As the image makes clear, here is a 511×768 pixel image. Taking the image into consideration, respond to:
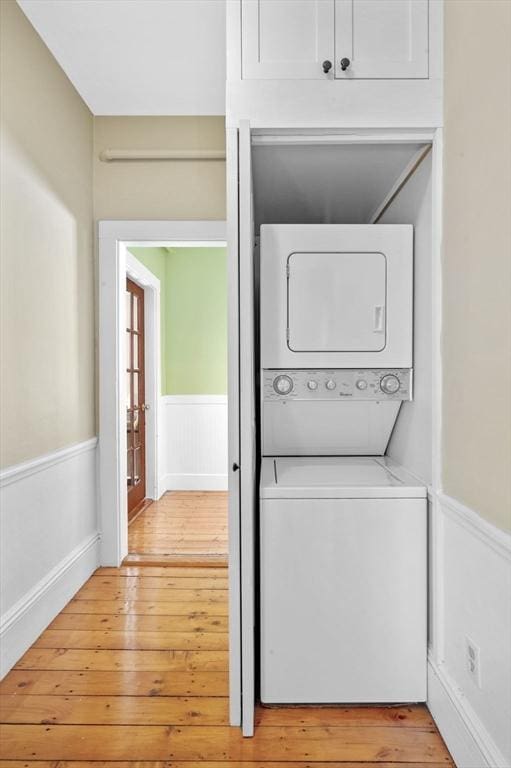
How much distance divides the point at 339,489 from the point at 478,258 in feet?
2.83

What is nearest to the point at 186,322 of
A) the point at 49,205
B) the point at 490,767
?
the point at 49,205

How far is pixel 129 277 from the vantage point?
412 centimetres

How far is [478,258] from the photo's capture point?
1445 mm

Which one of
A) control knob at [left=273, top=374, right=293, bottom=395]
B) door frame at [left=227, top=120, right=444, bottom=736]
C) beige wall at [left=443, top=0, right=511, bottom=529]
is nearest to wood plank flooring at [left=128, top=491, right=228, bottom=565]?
door frame at [left=227, top=120, right=444, bottom=736]

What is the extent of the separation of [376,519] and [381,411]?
0.52 metres

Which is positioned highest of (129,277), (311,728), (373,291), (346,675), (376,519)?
(129,277)

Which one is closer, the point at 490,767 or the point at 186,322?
the point at 490,767

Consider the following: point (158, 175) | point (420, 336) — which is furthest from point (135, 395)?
point (420, 336)

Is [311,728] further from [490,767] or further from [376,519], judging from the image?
[376,519]

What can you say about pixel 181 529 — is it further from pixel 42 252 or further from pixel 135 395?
pixel 42 252

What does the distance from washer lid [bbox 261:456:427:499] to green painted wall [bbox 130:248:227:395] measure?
296 centimetres

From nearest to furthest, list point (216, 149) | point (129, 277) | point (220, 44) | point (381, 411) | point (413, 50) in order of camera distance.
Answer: point (413, 50) → point (381, 411) → point (220, 44) → point (216, 149) → point (129, 277)

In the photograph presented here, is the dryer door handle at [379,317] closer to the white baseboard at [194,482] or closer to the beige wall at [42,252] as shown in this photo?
the beige wall at [42,252]

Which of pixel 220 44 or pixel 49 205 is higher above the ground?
pixel 220 44
